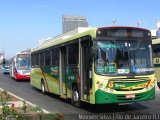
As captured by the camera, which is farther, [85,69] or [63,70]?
[63,70]

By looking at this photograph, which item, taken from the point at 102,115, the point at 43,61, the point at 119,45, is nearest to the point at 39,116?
the point at 102,115

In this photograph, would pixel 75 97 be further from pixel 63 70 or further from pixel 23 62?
pixel 23 62

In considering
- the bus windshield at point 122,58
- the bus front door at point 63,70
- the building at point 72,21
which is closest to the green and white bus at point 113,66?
the bus windshield at point 122,58

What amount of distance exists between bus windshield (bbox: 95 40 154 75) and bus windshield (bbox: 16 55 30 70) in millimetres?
23683

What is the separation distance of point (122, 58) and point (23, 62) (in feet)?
79.4

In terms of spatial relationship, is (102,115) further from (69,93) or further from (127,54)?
(69,93)

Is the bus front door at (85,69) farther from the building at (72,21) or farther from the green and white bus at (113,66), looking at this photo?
the building at (72,21)

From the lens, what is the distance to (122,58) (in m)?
13.9

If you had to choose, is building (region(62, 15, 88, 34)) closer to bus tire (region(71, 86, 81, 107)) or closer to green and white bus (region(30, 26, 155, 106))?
bus tire (region(71, 86, 81, 107))

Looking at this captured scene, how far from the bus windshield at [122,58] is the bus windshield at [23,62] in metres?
23.7

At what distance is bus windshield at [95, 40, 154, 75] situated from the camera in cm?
1365

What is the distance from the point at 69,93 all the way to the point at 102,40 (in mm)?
3564

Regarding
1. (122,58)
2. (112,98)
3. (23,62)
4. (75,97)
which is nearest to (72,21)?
(23,62)

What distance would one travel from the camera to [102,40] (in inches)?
543
